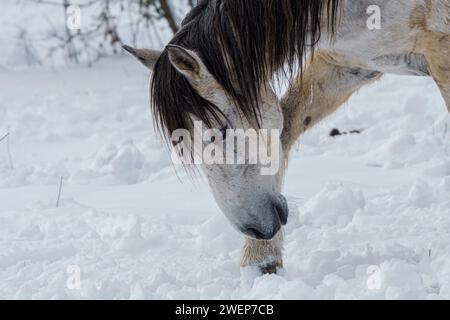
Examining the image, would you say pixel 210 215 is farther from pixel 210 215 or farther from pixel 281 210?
pixel 281 210

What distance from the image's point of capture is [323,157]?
566 centimetres

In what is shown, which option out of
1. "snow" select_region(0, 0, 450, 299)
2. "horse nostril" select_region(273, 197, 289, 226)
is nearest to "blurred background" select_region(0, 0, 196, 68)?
"snow" select_region(0, 0, 450, 299)

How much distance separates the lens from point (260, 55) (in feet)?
11.1

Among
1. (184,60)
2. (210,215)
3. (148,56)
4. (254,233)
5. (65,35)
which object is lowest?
(65,35)

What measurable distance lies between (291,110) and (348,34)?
698mm

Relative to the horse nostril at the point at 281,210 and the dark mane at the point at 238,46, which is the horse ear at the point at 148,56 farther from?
the horse nostril at the point at 281,210

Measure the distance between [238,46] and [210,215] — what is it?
4.52 ft

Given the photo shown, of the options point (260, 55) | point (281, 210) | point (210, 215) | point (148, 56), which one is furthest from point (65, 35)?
point (281, 210)

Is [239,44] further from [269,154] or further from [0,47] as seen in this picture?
[0,47]

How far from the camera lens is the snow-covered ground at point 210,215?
336cm

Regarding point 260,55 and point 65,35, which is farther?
point 65,35

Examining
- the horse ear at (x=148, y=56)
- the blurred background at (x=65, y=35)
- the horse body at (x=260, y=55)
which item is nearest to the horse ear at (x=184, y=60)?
the horse body at (x=260, y=55)

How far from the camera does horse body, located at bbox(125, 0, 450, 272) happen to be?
3225 mm

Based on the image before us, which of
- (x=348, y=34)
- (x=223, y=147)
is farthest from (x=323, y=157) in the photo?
(x=223, y=147)
